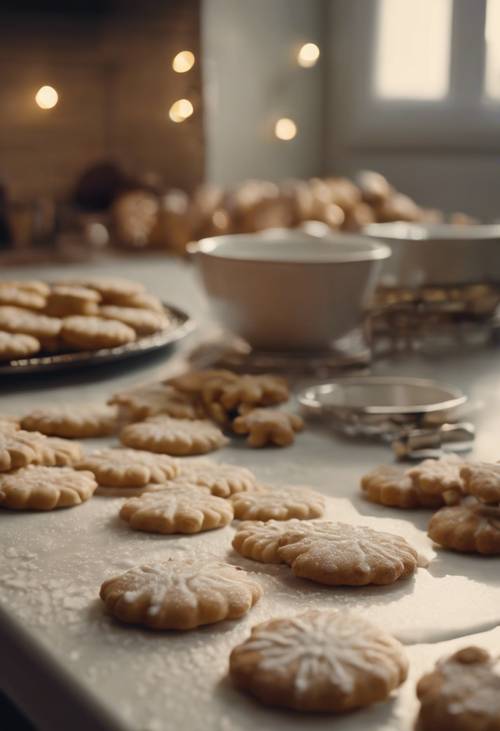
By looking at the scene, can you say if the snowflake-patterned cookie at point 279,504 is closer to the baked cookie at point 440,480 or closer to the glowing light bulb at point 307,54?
the baked cookie at point 440,480

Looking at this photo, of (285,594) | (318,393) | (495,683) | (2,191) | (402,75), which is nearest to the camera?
(495,683)

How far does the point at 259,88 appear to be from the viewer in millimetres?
3113

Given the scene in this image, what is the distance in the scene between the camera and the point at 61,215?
2.69m

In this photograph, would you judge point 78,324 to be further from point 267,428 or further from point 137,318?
point 267,428

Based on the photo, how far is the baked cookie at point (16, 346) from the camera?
→ 1.12 metres

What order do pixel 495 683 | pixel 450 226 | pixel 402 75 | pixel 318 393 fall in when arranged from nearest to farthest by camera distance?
pixel 495 683 → pixel 318 393 → pixel 450 226 → pixel 402 75

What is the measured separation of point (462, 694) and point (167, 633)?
18cm

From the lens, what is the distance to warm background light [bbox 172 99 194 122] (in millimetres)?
2986

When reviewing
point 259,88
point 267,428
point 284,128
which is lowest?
point 267,428

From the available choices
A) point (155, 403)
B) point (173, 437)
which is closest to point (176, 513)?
point (173, 437)

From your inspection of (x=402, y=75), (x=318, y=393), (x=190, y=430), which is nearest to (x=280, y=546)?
(x=190, y=430)

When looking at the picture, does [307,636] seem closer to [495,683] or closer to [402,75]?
[495,683]

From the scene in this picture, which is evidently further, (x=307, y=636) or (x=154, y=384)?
(x=154, y=384)

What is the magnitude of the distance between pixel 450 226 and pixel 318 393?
0.60 metres
